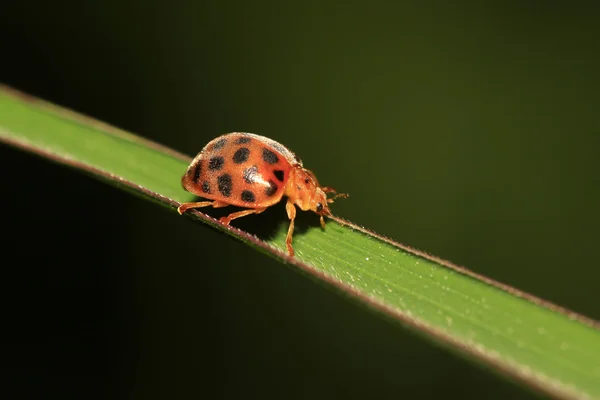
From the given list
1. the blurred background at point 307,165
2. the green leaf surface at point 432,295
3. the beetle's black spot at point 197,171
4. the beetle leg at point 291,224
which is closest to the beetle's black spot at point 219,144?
the beetle's black spot at point 197,171

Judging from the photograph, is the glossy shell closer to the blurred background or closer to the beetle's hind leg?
the beetle's hind leg

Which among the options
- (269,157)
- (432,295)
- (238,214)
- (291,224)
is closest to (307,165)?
(269,157)

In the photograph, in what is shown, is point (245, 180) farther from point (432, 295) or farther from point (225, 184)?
point (432, 295)

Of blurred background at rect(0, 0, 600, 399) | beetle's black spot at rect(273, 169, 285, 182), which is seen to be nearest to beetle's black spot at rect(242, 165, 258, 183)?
beetle's black spot at rect(273, 169, 285, 182)

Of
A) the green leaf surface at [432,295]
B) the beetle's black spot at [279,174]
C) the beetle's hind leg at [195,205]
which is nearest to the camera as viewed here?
the green leaf surface at [432,295]

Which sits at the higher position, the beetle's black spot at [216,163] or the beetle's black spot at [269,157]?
the beetle's black spot at [269,157]

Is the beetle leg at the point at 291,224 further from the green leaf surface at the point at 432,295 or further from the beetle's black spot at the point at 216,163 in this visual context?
the beetle's black spot at the point at 216,163
